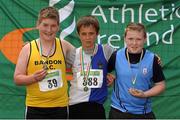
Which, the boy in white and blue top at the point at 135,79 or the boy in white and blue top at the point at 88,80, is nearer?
the boy in white and blue top at the point at 135,79

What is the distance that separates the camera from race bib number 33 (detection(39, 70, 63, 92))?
365 centimetres

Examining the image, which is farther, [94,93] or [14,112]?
[14,112]

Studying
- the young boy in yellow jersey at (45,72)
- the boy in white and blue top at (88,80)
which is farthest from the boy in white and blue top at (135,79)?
the young boy in yellow jersey at (45,72)

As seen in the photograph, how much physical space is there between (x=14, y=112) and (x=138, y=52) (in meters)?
2.86

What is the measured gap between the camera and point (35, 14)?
5.96m

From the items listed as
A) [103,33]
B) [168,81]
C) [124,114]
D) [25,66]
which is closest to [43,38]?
[25,66]

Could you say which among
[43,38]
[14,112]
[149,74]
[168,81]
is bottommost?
[14,112]

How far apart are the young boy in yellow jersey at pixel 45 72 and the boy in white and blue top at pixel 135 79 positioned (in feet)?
1.56

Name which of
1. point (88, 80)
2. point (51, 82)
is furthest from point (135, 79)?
point (51, 82)

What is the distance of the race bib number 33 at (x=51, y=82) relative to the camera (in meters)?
3.65

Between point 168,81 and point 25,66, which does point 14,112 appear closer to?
point 168,81

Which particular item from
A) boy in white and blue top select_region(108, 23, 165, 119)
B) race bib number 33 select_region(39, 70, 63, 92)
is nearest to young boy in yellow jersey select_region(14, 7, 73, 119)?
race bib number 33 select_region(39, 70, 63, 92)

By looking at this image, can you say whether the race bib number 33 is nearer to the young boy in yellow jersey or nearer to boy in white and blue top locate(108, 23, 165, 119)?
the young boy in yellow jersey

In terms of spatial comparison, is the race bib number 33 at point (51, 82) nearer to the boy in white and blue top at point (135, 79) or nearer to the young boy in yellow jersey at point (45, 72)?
the young boy in yellow jersey at point (45, 72)
